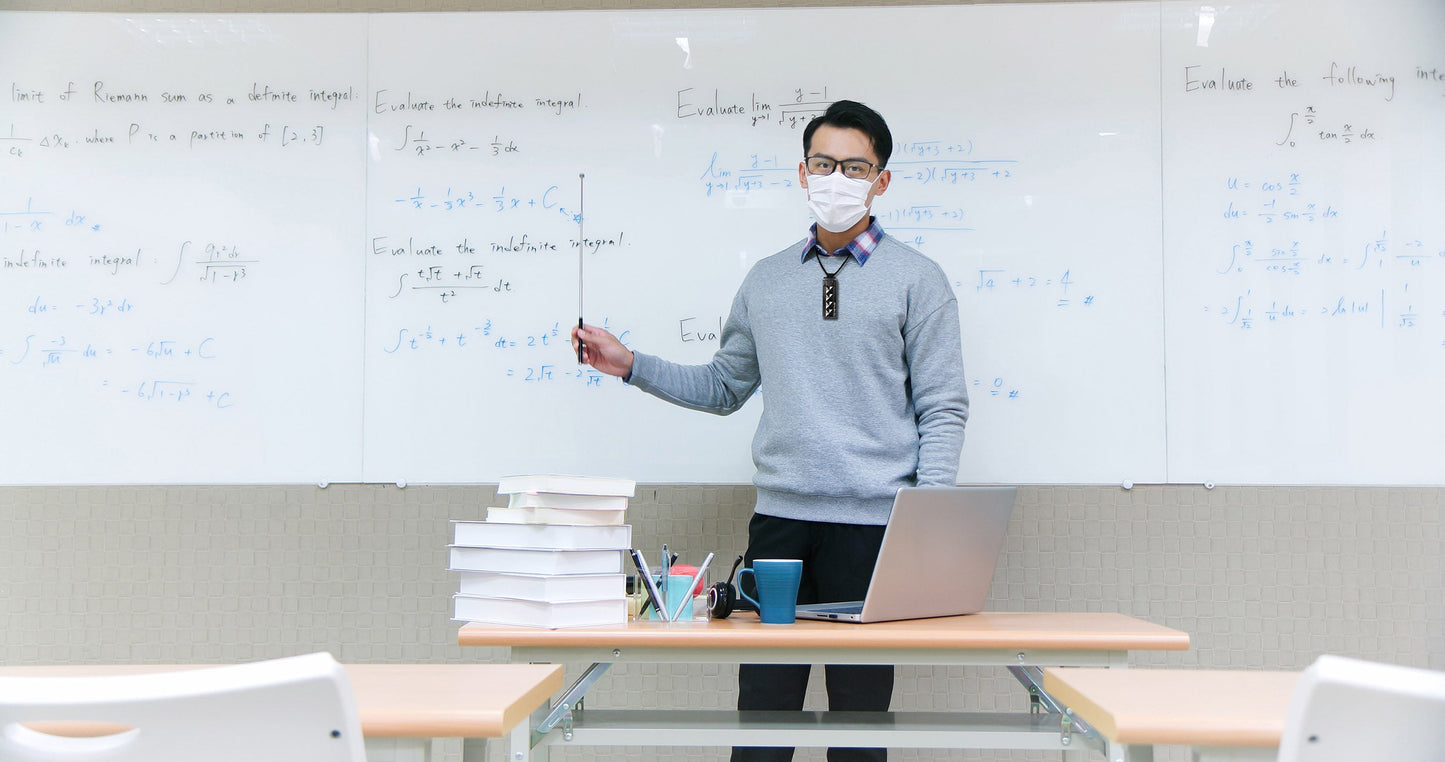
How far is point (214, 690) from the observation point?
→ 82 cm

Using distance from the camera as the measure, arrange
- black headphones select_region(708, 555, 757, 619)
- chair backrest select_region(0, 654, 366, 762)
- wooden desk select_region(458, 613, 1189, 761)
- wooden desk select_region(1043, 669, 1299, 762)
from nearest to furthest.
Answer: chair backrest select_region(0, 654, 366, 762) → wooden desk select_region(1043, 669, 1299, 762) → wooden desk select_region(458, 613, 1189, 761) → black headphones select_region(708, 555, 757, 619)

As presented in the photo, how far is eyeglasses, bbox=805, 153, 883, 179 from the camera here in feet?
7.03

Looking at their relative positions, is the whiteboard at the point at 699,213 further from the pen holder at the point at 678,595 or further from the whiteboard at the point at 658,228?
the pen holder at the point at 678,595

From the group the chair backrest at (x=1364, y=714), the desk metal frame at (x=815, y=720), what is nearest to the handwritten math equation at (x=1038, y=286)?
the desk metal frame at (x=815, y=720)

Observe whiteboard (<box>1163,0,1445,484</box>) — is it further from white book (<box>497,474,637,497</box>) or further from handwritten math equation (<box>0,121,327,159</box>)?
handwritten math equation (<box>0,121,327,159</box>)

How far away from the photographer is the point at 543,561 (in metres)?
1.75

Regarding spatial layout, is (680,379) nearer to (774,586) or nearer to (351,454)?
(774,586)

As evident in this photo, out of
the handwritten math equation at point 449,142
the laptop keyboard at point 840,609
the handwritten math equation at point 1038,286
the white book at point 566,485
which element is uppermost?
the handwritten math equation at point 449,142

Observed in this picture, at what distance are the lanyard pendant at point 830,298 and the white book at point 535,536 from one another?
0.64 meters

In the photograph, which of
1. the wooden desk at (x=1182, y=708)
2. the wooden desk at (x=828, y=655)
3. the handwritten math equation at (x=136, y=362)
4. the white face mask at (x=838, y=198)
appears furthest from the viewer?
the handwritten math equation at (x=136, y=362)

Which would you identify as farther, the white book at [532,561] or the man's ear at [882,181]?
the man's ear at [882,181]

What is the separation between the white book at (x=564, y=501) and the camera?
1769mm

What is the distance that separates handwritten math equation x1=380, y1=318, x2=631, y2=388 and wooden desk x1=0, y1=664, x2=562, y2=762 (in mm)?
1427

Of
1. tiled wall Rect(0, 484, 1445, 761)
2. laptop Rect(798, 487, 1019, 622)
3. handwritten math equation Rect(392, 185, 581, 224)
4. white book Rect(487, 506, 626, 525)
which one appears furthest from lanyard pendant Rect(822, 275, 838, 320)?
handwritten math equation Rect(392, 185, 581, 224)
